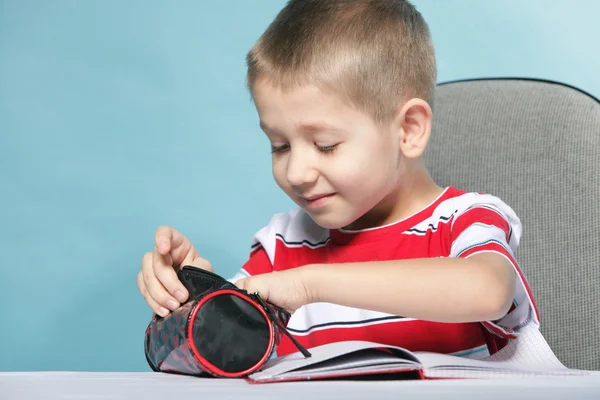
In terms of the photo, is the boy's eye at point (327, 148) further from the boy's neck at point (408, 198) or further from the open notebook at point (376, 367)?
the open notebook at point (376, 367)

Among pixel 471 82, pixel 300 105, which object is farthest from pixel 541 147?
pixel 300 105

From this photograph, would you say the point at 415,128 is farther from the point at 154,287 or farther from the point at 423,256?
the point at 154,287

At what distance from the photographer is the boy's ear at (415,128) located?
1042 millimetres

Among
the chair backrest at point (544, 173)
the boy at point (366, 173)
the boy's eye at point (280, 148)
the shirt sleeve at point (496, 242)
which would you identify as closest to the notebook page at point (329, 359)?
the boy at point (366, 173)

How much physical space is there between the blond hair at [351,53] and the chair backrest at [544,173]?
311 millimetres

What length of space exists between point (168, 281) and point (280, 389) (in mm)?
308

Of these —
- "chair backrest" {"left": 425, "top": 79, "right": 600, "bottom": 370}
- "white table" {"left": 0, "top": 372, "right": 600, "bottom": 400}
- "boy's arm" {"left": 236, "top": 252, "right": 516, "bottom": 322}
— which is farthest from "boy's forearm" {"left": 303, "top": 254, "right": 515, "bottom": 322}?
"chair backrest" {"left": 425, "top": 79, "right": 600, "bottom": 370}

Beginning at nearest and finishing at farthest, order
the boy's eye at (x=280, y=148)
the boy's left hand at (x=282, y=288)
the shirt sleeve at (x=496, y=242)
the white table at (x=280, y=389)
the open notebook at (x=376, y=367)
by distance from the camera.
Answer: the white table at (x=280, y=389)
the open notebook at (x=376, y=367)
the boy's left hand at (x=282, y=288)
the shirt sleeve at (x=496, y=242)
the boy's eye at (x=280, y=148)

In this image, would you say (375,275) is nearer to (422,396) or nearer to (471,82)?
(422,396)

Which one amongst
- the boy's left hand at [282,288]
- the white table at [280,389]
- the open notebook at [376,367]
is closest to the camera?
the white table at [280,389]

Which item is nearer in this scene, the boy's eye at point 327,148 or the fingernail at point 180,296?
the fingernail at point 180,296

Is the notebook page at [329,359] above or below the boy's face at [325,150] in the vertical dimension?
below

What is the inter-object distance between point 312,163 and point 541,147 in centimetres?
54

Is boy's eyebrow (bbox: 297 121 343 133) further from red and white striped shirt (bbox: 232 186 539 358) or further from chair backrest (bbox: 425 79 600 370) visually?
chair backrest (bbox: 425 79 600 370)
